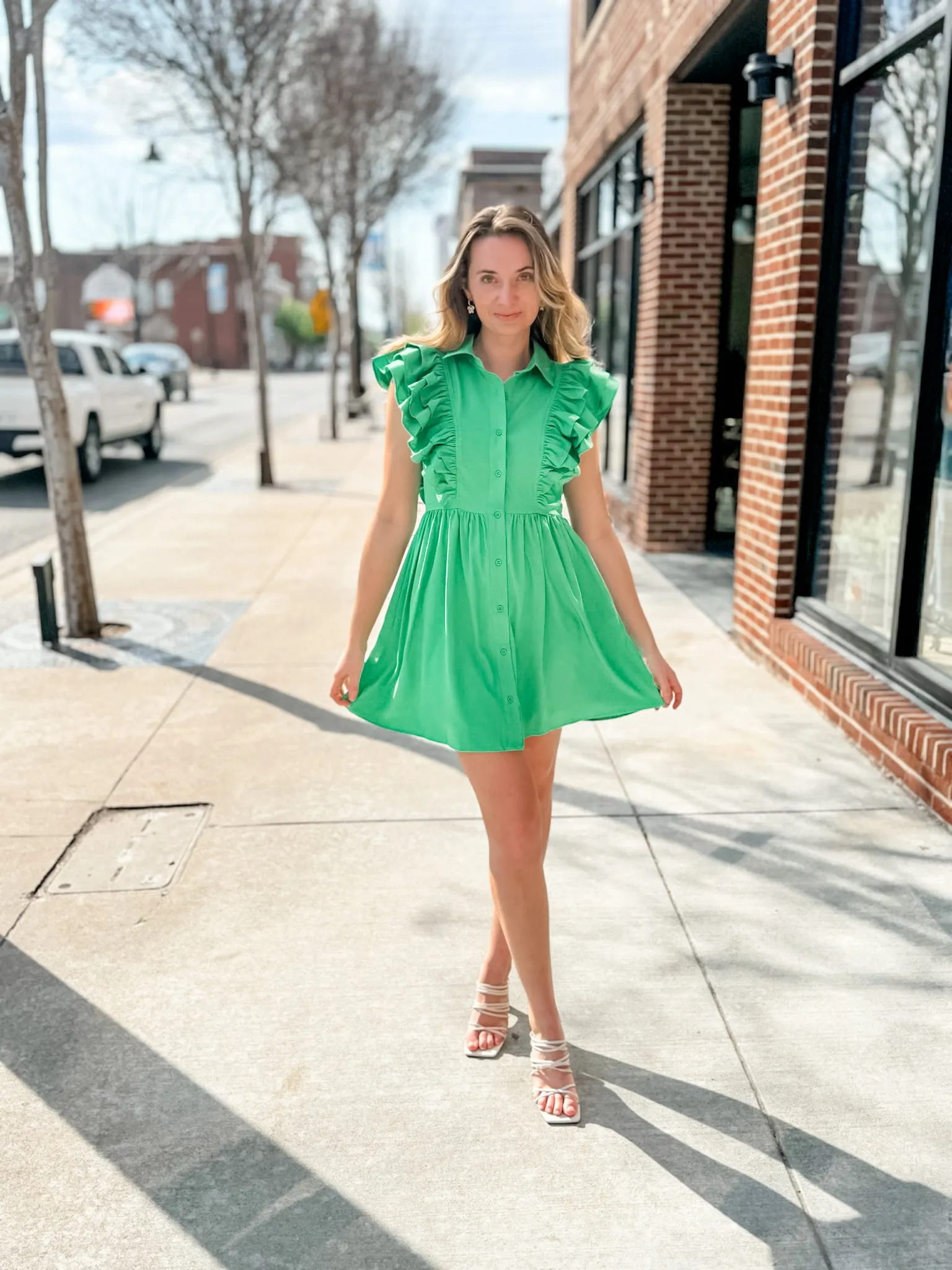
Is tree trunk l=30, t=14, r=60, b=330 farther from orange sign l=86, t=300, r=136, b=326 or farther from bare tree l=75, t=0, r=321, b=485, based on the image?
orange sign l=86, t=300, r=136, b=326

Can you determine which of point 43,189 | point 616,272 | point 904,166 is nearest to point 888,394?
point 904,166

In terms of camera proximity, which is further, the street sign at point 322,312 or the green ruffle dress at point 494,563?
the street sign at point 322,312

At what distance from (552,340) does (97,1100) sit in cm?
205

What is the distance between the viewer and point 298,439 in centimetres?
2222

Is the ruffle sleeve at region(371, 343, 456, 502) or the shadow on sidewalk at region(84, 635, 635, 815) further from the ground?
the ruffle sleeve at region(371, 343, 456, 502)

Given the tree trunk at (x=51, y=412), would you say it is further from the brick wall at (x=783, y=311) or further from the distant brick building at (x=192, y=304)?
the distant brick building at (x=192, y=304)

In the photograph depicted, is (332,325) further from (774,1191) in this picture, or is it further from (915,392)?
(774,1191)

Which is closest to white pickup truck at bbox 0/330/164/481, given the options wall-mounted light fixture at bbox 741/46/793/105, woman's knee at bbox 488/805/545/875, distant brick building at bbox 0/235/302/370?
wall-mounted light fixture at bbox 741/46/793/105

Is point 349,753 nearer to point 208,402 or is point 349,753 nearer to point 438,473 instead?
point 438,473

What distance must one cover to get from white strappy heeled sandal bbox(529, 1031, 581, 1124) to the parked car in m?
34.0

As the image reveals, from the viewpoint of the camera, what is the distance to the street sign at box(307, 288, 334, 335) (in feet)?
76.8

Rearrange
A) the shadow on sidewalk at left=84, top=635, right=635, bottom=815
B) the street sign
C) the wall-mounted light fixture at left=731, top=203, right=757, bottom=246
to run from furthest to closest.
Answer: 1. the street sign
2. the wall-mounted light fixture at left=731, top=203, right=757, bottom=246
3. the shadow on sidewalk at left=84, top=635, right=635, bottom=815

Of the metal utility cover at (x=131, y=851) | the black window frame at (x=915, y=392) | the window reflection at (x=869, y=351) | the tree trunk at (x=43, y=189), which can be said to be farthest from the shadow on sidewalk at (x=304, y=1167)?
the tree trunk at (x=43, y=189)

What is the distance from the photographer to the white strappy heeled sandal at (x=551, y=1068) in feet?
8.51
